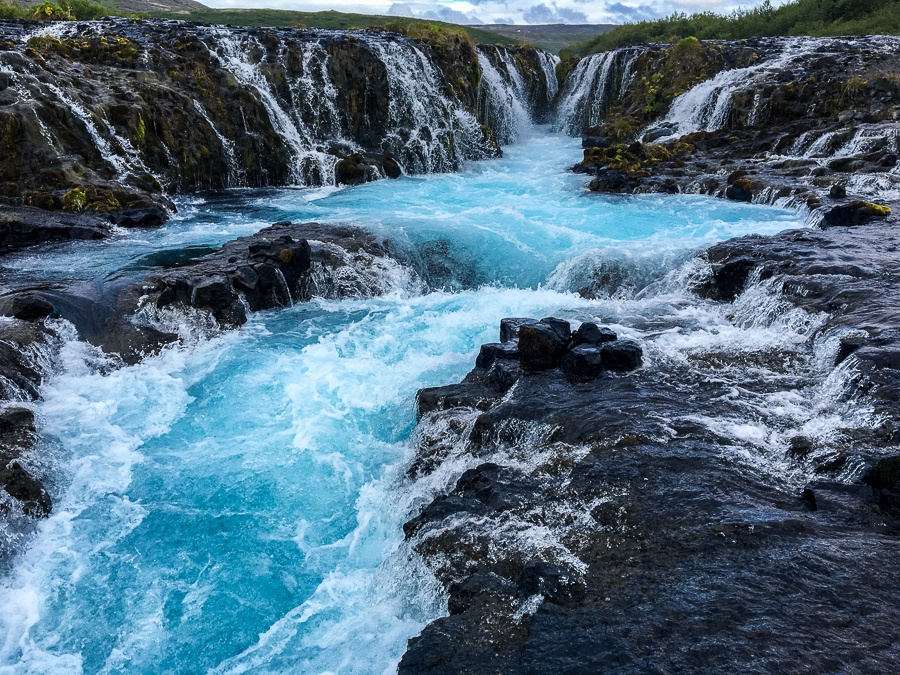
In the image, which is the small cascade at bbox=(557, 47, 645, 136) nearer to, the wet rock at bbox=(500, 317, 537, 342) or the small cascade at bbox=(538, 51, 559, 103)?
the small cascade at bbox=(538, 51, 559, 103)

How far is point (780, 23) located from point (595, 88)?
654 inches

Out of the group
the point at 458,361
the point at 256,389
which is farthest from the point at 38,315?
the point at 458,361

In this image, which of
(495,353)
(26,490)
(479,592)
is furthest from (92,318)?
(479,592)

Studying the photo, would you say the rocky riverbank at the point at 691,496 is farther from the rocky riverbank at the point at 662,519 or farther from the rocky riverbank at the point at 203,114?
the rocky riverbank at the point at 203,114

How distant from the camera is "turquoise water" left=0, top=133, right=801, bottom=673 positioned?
544cm

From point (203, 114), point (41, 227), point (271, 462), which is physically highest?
point (203, 114)

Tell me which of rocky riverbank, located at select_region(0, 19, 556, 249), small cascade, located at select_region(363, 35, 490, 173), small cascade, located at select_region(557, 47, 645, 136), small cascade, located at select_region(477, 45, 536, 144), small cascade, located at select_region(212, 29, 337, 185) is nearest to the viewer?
rocky riverbank, located at select_region(0, 19, 556, 249)

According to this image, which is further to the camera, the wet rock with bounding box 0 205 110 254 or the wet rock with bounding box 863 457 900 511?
the wet rock with bounding box 0 205 110 254

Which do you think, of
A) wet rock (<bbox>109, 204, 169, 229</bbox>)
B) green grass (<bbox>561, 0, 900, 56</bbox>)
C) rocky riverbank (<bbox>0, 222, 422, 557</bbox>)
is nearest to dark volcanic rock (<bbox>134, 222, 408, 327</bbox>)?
rocky riverbank (<bbox>0, 222, 422, 557</bbox>)

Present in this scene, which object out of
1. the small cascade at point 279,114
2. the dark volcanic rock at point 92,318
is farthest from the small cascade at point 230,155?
the dark volcanic rock at point 92,318

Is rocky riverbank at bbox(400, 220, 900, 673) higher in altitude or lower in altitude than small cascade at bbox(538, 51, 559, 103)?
lower

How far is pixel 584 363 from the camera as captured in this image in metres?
7.82

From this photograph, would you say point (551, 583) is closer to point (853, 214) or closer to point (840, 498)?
point (840, 498)

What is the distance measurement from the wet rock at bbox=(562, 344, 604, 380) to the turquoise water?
2169 mm
